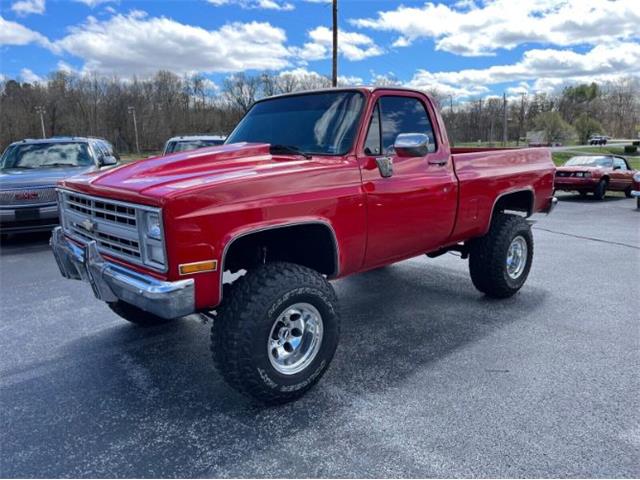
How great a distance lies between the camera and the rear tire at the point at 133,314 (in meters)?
4.36

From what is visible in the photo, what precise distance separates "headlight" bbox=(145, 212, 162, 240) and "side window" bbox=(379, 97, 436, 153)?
1934 millimetres

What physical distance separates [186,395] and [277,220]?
1376 millimetres

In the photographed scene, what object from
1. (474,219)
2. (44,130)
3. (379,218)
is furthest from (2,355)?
(44,130)

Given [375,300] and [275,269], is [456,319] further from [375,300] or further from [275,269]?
[275,269]

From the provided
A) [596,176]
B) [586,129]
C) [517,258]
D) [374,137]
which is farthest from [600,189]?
[586,129]

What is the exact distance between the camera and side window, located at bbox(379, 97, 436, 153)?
396cm

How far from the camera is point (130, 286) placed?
284 cm

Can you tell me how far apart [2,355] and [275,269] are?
2562mm

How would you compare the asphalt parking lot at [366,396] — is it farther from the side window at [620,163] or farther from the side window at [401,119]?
the side window at [620,163]

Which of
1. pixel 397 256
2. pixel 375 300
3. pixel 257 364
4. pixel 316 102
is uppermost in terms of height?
pixel 316 102

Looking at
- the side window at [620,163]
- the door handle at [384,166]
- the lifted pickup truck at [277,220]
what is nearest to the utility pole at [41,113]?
the side window at [620,163]

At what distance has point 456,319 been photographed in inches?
186

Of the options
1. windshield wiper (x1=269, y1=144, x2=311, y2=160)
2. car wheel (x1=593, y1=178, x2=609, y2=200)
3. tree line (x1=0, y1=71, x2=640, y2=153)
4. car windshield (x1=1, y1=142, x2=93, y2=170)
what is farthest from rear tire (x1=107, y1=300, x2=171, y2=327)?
tree line (x1=0, y1=71, x2=640, y2=153)

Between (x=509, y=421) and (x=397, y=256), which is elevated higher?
(x=397, y=256)
